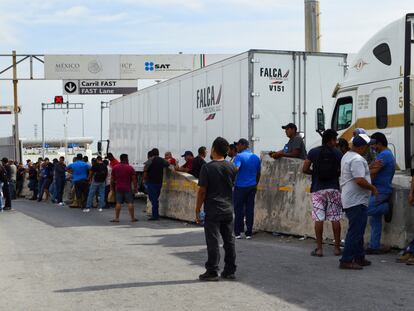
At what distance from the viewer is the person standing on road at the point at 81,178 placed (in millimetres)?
21281

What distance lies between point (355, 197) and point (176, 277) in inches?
99.2

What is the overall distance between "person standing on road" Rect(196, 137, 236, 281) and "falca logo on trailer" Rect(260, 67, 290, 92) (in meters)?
7.04

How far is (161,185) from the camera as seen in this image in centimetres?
1686

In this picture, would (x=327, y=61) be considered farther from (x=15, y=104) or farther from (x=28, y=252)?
(x=15, y=104)

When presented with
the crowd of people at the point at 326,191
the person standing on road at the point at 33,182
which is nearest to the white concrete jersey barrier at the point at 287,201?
the crowd of people at the point at 326,191

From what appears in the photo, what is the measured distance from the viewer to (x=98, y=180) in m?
19.9

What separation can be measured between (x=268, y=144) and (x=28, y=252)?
243 inches

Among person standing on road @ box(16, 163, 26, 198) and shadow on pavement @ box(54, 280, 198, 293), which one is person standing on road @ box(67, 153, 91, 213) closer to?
person standing on road @ box(16, 163, 26, 198)

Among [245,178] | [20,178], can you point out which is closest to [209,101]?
[245,178]

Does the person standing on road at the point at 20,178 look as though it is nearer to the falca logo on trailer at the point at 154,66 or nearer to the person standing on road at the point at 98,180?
the falca logo on trailer at the point at 154,66

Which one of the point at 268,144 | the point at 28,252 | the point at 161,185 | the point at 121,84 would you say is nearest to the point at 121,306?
the point at 28,252

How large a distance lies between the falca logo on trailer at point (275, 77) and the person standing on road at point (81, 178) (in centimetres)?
834

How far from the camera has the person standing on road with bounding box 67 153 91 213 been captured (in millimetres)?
21281

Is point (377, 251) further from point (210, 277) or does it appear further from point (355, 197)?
point (210, 277)
